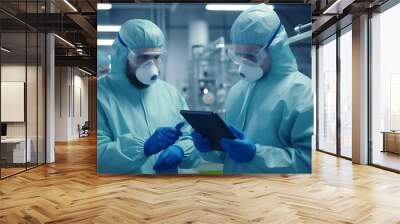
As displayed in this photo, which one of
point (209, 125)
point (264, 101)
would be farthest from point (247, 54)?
point (209, 125)

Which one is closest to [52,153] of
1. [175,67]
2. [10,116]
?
[10,116]

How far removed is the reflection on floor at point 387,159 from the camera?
7404 millimetres

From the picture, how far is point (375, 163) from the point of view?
7.86 m

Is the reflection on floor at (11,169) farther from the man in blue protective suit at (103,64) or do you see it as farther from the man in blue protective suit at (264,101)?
the man in blue protective suit at (264,101)

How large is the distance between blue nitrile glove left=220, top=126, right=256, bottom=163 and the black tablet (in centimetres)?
8

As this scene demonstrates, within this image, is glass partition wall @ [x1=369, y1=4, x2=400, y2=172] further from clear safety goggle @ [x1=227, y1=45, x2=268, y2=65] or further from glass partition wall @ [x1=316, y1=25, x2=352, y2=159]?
clear safety goggle @ [x1=227, y1=45, x2=268, y2=65]

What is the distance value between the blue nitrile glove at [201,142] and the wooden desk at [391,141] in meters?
3.79

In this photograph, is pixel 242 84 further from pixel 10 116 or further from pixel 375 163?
pixel 10 116

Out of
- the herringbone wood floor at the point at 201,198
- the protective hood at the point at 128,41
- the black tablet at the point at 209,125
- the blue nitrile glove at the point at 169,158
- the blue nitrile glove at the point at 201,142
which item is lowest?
the herringbone wood floor at the point at 201,198

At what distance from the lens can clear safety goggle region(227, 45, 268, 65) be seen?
20.3 feet

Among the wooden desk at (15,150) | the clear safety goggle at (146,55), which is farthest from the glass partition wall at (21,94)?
the clear safety goggle at (146,55)

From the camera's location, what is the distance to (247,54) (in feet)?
20.5

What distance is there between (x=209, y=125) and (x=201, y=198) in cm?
157

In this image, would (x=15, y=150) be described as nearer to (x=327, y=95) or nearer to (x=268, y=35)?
(x=268, y=35)
